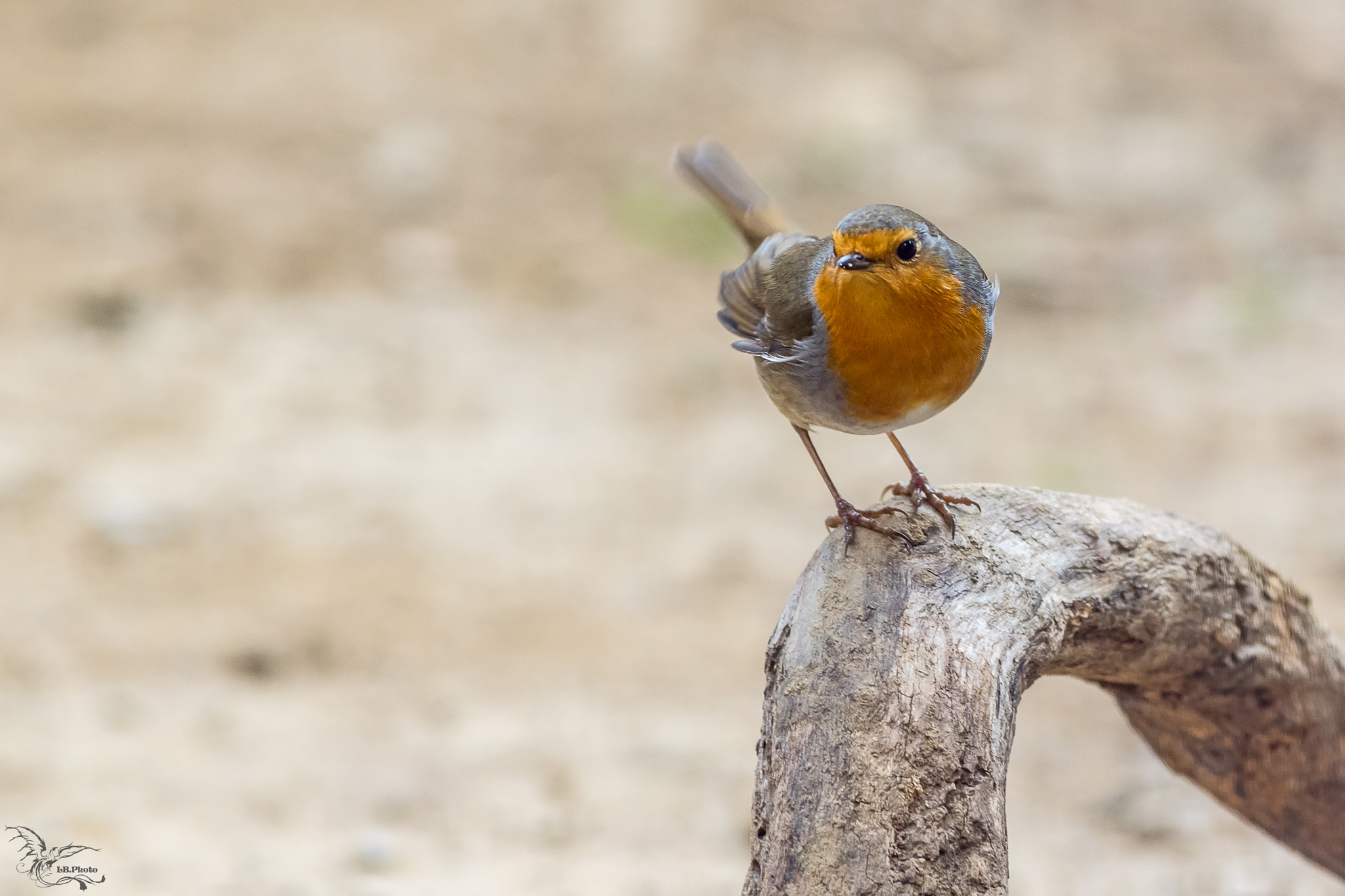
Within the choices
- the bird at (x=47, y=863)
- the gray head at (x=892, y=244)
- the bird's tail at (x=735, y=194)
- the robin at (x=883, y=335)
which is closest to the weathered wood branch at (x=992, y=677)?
the robin at (x=883, y=335)

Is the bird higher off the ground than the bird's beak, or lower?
lower

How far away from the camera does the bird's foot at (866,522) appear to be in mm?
2484

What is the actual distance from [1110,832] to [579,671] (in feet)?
6.48

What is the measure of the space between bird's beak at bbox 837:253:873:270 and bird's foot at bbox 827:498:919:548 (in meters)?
0.47

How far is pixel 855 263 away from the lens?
2506 millimetres

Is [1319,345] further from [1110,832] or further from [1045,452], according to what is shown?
[1110,832]

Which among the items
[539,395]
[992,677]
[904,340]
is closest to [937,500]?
[904,340]

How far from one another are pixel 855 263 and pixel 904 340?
0.18m

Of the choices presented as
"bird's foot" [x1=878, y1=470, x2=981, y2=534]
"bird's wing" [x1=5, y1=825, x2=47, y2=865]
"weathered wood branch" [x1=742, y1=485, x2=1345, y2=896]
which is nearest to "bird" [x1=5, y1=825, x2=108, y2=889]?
"bird's wing" [x1=5, y1=825, x2=47, y2=865]

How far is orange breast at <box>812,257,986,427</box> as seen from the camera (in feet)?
8.23

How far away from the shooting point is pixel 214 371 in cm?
667

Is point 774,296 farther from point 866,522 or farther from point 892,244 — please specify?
point 866,522

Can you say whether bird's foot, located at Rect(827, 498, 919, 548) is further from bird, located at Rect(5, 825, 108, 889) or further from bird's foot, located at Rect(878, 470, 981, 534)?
bird, located at Rect(5, 825, 108, 889)

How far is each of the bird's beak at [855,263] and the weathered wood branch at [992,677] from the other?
1.72 feet
